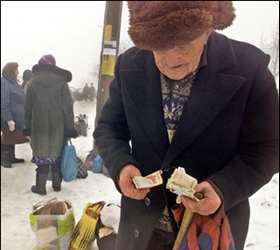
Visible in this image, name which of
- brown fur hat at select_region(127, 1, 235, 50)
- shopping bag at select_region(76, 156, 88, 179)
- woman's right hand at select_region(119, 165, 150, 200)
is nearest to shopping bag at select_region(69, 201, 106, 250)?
shopping bag at select_region(76, 156, 88, 179)

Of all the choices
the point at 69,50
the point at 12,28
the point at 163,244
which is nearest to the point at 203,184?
the point at 163,244

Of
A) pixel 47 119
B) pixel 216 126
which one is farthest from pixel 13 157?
pixel 216 126

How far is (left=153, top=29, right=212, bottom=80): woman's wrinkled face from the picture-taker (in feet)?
1.59

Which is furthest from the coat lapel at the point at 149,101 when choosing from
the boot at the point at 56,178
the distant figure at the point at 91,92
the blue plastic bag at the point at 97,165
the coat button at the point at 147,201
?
the boot at the point at 56,178

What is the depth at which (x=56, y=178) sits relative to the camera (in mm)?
1010

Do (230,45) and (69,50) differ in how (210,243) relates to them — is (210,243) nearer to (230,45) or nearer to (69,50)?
(230,45)

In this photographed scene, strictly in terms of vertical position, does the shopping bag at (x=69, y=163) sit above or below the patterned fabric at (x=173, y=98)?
below

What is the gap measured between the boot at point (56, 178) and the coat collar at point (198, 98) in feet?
1.62

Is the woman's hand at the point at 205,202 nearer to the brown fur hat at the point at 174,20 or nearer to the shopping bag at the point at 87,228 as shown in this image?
the brown fur hat at the point at 174,20

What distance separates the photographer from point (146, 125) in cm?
60

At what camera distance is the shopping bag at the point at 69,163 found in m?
0.96

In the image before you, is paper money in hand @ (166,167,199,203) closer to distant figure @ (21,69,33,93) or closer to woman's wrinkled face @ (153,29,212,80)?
woman's wrinkled face @ (153,29,212,80)

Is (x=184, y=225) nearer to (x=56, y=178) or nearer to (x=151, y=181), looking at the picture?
(x=151, y=181)

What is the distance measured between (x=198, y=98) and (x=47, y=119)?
58 centimetres
